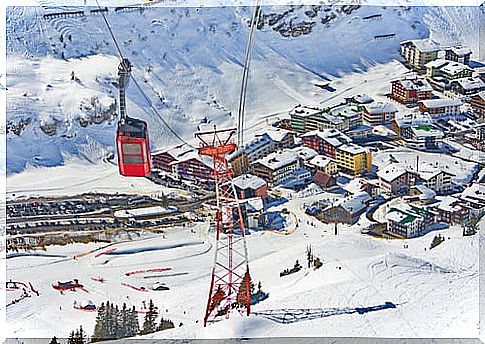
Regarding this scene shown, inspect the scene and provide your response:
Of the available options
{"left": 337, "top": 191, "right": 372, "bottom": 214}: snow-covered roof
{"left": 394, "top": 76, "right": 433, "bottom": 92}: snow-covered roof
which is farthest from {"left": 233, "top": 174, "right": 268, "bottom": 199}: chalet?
{"left": 394, "top": 76, "right": 433, "bottom": 92}: snow-covered roof

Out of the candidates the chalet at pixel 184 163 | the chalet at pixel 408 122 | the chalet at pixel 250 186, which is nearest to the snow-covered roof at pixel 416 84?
the chalet at pixel 408 122

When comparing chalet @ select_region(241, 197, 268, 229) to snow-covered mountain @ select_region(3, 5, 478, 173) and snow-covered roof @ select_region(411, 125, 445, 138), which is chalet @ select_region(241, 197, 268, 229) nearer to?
snow-covered mountain @ select_region(3, 5, 478, 173)

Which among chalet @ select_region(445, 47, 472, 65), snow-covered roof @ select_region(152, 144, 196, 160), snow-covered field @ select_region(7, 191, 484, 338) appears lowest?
snow-covered field @ select_region(7, 191, 484, 338)

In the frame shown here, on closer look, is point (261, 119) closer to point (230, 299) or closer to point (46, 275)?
point (230, 299)

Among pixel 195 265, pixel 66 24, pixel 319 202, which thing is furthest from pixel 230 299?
pixel 66 24

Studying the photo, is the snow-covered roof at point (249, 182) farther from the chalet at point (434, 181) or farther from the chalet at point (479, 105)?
the chalet at point (479, 105)

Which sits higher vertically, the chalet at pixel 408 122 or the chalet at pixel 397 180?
the chalet at pixel 408 122
